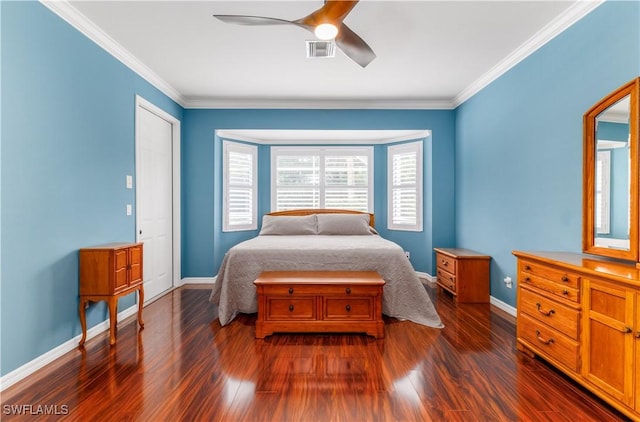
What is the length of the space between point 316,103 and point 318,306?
3.02m

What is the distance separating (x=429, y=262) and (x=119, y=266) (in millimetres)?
3992

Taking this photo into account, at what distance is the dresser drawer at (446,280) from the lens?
150 inches

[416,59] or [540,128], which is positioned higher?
[416,59]

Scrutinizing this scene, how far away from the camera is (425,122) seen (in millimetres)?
4652

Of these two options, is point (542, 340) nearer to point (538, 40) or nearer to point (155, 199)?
point (538, 40)

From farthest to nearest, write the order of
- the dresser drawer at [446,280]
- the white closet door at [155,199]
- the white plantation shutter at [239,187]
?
1. the white plantation shutter at [239,187]
2. the dresser drawer at [446,280]
3. the white closet door at [155,199]

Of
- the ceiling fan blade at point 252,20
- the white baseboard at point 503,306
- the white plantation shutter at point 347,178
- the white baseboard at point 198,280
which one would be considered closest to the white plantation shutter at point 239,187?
the white baseboard at point 198,280

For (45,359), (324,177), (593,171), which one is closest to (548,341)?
(593,171)

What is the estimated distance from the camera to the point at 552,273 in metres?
2.12

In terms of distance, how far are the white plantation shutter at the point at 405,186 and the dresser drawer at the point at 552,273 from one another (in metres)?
2.53

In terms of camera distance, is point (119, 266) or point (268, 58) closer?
point (119, 266)

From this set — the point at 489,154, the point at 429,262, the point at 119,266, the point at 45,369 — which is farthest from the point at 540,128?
the point at 45,369

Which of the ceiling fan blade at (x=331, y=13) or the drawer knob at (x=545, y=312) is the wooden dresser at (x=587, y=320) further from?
the ceiling fan blade at (x=331, y=13)

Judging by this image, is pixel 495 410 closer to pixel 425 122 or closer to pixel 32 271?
pixel 32 271
